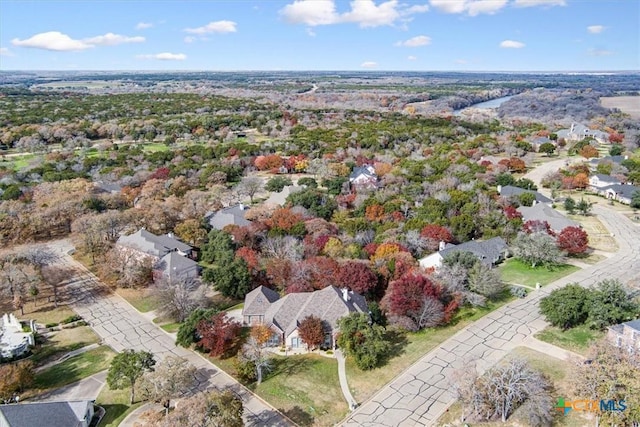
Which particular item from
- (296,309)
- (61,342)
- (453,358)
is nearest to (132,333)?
(61,342)

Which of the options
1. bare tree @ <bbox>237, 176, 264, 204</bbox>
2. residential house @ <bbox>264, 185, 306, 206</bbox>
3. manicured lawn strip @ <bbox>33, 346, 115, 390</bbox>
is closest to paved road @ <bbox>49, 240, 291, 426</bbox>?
manicured lawn strip @ <bbox>33, 346, 115, 390</bbox>

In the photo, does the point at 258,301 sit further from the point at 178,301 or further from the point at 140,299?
the point at 140,299

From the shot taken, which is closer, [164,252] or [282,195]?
[164,252]

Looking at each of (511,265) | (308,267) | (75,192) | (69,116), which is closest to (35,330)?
(308,267)

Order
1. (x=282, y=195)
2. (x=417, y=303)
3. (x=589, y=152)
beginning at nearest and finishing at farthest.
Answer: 1. (x=417, y=303)
2. (x=282, y=195)
3. (x=589, y=152)

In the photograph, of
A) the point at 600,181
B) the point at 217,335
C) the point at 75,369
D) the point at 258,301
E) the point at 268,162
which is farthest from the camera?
the point at 268,162

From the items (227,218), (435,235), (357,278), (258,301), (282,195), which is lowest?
(258,301)

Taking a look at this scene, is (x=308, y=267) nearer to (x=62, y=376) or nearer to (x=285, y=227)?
(x=285, y=227)

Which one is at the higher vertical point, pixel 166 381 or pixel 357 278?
pixel 357 278
